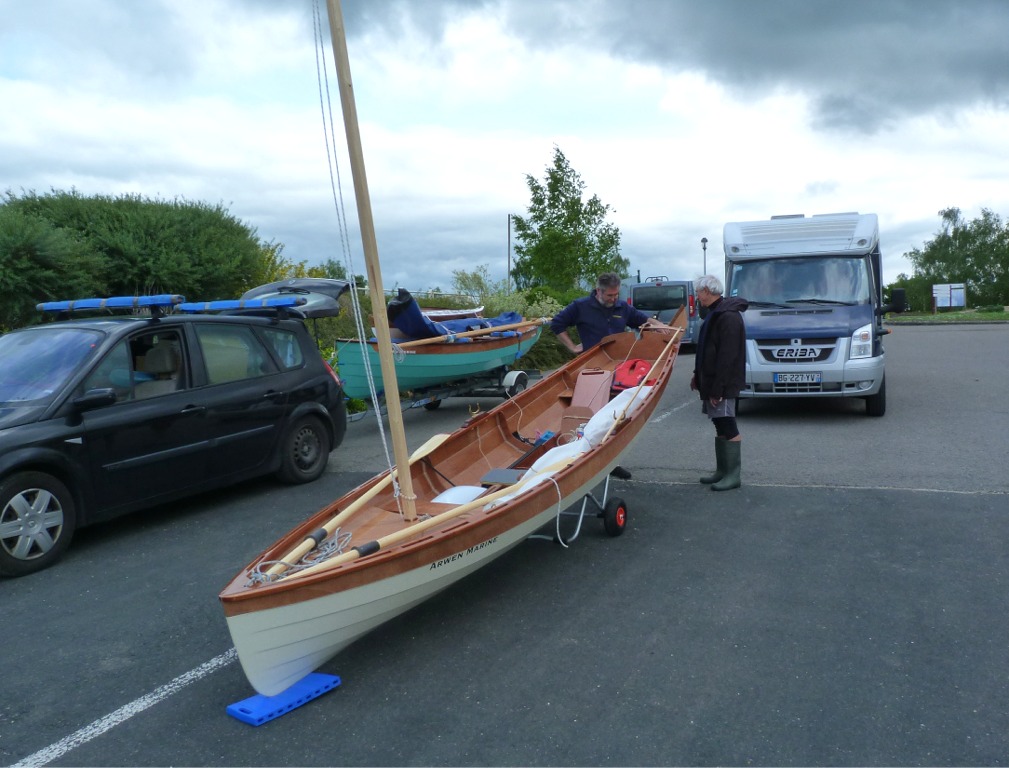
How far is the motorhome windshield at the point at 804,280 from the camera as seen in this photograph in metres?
11.5

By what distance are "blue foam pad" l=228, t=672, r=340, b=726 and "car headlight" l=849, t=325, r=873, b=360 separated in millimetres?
8655

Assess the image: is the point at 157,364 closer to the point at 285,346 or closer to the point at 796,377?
the point at 285,346

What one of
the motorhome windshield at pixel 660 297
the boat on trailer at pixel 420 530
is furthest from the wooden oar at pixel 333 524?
the motorhome windshield at pixel 660 297

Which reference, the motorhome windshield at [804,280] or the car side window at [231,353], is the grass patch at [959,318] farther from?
the car side window at [231,353]

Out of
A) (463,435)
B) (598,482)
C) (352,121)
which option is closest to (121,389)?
(463,435)

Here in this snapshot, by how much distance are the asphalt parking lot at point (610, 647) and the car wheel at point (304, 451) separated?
2.25 feet

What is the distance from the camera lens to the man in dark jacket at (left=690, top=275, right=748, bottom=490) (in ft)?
24.7

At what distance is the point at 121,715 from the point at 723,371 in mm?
5425

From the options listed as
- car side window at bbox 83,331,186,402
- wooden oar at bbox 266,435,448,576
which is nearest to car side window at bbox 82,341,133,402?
car side window at bbox 83,331,186,402

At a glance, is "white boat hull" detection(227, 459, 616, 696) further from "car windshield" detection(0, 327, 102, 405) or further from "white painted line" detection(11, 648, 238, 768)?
"car windshield" detection(0, 327, 102, 405)

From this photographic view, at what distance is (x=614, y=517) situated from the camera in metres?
6.21

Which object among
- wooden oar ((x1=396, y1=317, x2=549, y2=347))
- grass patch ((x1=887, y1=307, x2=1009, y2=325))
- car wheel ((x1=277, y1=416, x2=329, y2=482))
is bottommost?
grass patch ((x1=887, y1=307, x2=1009, y2=325))

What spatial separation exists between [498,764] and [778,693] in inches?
53.7

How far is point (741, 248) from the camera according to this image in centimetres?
1205
